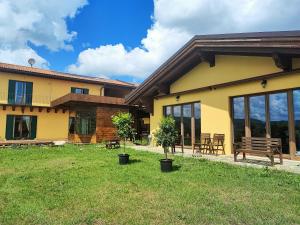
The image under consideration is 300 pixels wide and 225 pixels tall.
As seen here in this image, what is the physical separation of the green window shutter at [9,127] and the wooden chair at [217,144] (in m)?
19.3

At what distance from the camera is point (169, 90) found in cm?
1600

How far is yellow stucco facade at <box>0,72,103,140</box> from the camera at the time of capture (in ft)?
80.0

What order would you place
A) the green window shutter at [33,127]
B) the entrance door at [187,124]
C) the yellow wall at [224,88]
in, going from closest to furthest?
the yellow wall at [224,88] < the entrance door at [187,124] < the green window shutter at [33,127]

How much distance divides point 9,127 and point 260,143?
22226 mm

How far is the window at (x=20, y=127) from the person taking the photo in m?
24.6

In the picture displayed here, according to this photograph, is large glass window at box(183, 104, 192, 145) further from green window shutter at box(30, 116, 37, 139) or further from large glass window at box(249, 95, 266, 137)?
green window shutter at box(30, 116, 37, 139)

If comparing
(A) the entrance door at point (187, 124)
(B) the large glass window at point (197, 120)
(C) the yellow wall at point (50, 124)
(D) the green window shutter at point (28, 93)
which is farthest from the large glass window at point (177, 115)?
(D) the green window shutter at point (28, 93)

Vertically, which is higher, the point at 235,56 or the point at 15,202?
the point at 235,56

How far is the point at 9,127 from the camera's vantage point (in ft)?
80.7

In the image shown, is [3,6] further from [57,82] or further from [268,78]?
[57,82]

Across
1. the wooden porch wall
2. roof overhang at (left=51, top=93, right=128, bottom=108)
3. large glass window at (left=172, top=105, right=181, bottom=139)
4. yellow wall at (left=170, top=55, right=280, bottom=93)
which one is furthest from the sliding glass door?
the wooden porch wall

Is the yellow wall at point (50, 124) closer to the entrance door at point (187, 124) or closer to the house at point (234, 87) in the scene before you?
the house at point (234, 87)

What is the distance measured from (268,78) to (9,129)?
22.2 meters

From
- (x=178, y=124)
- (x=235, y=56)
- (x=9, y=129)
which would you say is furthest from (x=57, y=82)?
(x=235, y=56)
